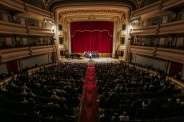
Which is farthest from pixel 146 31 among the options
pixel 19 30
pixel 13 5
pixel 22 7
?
pixel 13 5

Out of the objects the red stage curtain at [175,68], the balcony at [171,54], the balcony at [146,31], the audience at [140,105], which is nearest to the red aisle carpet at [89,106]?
the audience at [140,105]

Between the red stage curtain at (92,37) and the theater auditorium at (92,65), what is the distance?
2 cm

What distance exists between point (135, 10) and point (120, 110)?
16.7 m

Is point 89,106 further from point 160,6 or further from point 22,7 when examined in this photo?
point 22,7

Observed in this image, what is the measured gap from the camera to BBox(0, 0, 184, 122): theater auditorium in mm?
6653

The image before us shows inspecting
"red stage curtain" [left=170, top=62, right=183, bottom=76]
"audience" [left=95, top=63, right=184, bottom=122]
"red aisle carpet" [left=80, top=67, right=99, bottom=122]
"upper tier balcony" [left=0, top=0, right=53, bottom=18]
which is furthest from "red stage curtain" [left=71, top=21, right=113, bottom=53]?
"audience" [left=95, top=63, right=184, bottom=122]

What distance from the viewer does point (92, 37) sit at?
2764cm

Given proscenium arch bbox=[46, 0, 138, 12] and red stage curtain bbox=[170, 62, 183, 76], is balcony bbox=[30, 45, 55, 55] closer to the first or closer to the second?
proscenium arch bbox=[46, 0, 138, 12]

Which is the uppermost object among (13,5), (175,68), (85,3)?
(85,3)

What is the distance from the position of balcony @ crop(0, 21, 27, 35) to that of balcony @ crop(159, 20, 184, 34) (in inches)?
608

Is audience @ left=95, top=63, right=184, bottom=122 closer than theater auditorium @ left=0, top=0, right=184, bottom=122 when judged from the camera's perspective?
Yes

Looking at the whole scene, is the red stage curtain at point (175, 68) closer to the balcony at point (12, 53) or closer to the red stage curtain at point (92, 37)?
the red stage curtain at point (92, 37)

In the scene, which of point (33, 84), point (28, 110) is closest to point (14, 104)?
point (28, 110)

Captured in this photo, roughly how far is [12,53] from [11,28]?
2520 mm
